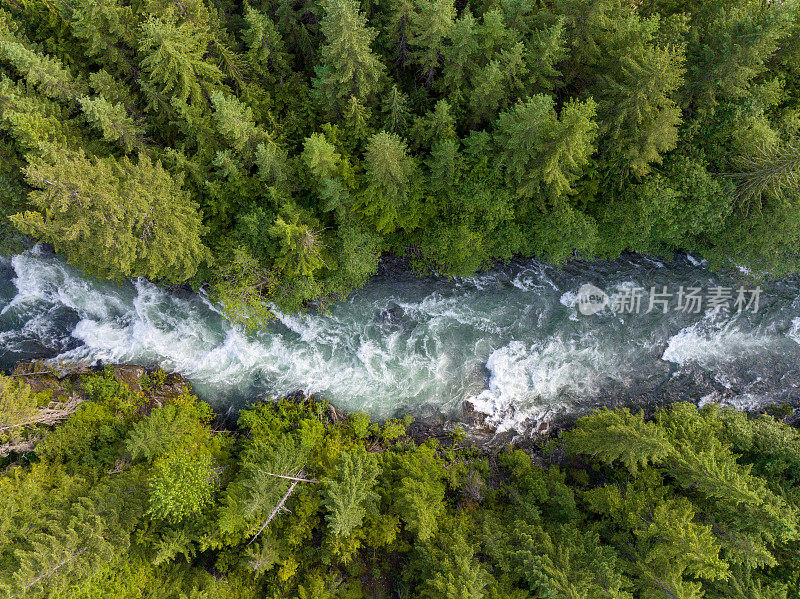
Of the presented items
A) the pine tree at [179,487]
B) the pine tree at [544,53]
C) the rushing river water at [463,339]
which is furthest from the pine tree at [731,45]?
the pine tree at [179,487]

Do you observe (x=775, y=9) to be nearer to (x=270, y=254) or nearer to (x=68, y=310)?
(x=270, y=254)

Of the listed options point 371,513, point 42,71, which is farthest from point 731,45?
point 42,71

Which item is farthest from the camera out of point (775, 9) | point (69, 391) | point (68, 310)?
point (68, 310)

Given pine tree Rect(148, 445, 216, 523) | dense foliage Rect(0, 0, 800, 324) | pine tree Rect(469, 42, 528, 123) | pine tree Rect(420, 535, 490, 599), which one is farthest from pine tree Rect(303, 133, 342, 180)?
pine tree Rect(420, 535, 490, 599)

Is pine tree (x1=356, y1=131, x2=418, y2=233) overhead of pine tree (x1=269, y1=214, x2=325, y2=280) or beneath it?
overhead

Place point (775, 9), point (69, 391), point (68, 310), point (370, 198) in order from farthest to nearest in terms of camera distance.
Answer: point (68, 310), point (69, 391), point (370, 198), point (775, 9)

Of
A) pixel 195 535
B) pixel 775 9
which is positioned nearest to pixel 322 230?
pixel 195 535

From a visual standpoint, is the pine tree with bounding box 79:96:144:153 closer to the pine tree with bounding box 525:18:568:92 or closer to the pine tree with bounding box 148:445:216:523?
the pine tree with bounding box 148:445:216:523

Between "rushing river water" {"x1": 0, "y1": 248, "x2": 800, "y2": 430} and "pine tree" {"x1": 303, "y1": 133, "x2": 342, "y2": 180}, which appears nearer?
"pine tree" {"x1": 303, "y1": 133, "x2": 342, "y2": 180}
